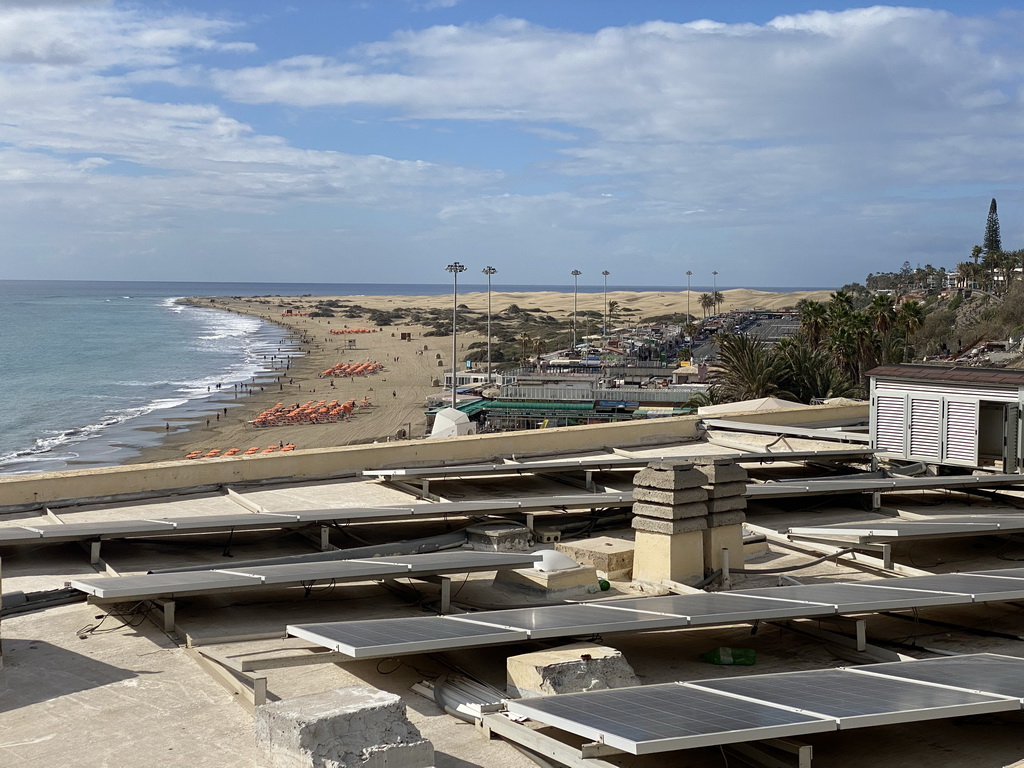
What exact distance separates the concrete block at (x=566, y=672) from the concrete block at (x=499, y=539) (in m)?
5.17

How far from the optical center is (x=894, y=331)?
77.6 m

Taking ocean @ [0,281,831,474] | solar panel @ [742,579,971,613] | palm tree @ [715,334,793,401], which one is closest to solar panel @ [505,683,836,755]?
solar panel @ [742,579,971,613]

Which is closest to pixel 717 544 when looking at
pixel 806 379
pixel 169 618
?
pixel 169 618

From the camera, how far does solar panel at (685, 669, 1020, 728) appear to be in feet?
25.4

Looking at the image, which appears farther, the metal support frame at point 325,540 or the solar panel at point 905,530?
the metal support frame at point 325,540

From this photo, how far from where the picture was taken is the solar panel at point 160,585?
10742mm

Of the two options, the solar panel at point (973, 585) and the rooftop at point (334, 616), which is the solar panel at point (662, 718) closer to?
the rooftop at point (334, 616)

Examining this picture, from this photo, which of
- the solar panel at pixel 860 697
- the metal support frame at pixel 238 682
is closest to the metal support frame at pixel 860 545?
the solar panel at pixel 860 697

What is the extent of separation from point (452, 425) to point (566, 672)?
29098 millimetres

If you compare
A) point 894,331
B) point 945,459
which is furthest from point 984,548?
point 894,331

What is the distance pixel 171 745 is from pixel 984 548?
481 inches

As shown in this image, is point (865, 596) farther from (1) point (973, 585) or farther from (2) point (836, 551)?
(2) point (836, 551)

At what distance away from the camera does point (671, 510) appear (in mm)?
13266

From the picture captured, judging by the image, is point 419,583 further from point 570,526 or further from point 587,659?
point 587,659
